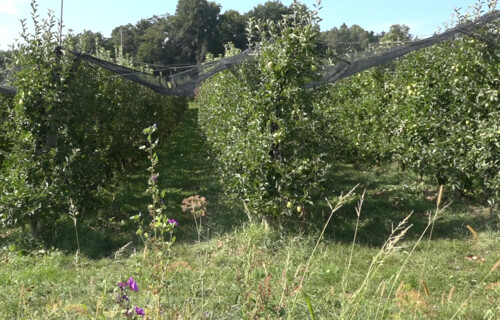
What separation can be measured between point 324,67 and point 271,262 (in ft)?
10.4

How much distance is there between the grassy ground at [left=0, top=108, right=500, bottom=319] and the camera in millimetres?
2906

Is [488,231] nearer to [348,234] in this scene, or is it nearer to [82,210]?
[348,234]

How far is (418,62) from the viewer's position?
751 cm

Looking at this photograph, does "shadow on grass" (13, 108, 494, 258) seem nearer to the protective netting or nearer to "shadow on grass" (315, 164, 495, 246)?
"shadow on grass" (315, 164, 495, 246)

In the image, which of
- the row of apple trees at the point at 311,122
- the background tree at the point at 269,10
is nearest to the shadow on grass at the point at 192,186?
the row of apple trees at the point at 311,122

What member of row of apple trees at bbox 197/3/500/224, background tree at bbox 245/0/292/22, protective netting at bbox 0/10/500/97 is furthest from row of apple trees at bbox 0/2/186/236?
background tree at bbox 245/0/292/22

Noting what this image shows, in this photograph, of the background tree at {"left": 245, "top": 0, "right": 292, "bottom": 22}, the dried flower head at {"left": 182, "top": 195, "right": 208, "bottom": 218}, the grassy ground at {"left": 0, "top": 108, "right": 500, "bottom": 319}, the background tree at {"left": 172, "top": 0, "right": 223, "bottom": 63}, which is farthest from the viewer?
the background tree at {"left": 245, "top": 0, "right": 292, "bottom": 22}

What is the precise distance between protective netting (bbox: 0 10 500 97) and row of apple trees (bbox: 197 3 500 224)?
224 millimetres

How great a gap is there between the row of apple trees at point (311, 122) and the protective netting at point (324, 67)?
22 centimetres

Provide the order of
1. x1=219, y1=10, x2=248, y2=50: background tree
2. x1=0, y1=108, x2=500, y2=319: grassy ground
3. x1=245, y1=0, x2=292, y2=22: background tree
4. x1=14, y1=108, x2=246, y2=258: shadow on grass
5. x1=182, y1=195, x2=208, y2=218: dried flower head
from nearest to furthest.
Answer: x1=182, y1=195, x2=208, y2=218: dried flower head, x1=0, y1=108, x2=500, y2=319: grassy ground, x1=14, y1=108, x2=246, y2=258: shadow on grass, x1=219, y1=10, x2=248, y2=50: background tree, x1=245, y1=0, x2=292, y2=22: background tree

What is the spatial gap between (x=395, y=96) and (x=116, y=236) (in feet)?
18.1

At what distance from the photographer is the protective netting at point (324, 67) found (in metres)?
5.74

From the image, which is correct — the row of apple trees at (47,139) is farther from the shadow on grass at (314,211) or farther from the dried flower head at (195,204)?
the dried flower head at (195,204)

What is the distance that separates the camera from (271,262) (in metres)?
4.62
